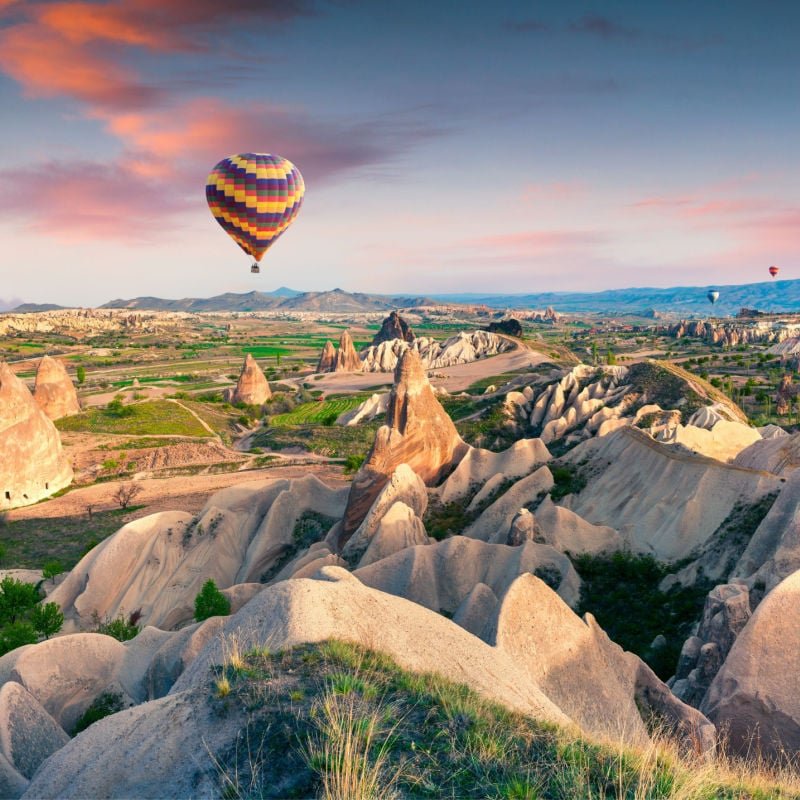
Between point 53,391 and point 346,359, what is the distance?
66.8 meters

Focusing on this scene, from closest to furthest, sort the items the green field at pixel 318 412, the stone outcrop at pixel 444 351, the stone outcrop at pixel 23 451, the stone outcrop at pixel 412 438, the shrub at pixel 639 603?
the shrub at pixel 639 603 < the stone outcrop at pixel 412 438 < the stone outcrop at pixel 23 451 < the green field at pixel 318 412 < the stone outcrop at pixel 444 351

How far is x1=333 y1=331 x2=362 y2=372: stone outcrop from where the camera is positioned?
454 ft

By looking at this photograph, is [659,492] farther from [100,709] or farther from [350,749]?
[350,749]

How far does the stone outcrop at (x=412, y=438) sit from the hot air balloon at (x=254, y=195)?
24.3 m

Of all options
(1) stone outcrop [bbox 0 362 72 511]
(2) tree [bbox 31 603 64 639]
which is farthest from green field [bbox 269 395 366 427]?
(2) tree [bbox 31 603 64 639]

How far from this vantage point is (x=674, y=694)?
2039cm

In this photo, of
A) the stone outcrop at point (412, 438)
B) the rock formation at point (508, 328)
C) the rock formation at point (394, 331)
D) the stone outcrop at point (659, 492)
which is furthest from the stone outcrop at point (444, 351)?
the stone outcrop at point (659, 492)

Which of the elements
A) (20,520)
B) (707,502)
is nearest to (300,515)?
(707,502)

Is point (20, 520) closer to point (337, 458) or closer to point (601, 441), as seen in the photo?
point (337, 458)

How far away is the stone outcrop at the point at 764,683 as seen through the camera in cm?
1784

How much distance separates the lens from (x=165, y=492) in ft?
196

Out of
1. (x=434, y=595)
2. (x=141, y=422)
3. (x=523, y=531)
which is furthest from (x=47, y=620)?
(x=141, y=422)

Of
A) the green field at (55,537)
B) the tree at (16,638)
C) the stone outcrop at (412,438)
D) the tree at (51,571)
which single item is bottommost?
the green field at (55,537)

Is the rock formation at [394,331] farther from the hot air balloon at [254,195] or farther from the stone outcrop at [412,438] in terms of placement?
the stone outcrop at [412,438]
